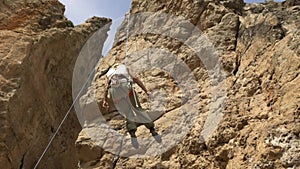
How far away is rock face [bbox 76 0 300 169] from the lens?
638 cm

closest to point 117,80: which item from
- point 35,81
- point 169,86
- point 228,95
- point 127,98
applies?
point 127,98

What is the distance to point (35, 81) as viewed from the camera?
12.3m

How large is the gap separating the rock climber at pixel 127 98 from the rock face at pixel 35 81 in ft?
10.7

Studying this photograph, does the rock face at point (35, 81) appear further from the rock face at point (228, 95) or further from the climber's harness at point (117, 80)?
the climber's harness at point (117, 80)

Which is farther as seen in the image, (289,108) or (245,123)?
(245,123)

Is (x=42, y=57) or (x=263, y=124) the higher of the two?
(x=42, y=57)

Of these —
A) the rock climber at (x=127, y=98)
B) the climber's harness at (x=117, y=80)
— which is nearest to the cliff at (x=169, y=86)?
the rock climber at (x=127, y=98)

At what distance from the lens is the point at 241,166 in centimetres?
642

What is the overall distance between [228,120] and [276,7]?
147 inches

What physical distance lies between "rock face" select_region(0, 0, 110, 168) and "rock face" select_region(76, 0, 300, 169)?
2.25 m

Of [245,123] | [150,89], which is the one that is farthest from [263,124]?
[150,89]

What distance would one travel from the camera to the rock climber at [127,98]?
341 inches

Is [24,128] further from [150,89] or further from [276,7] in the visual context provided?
[276,7]

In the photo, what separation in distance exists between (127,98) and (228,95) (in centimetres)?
220
